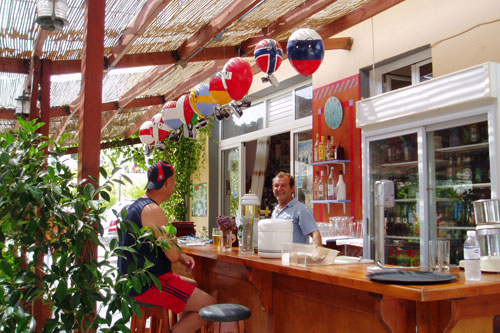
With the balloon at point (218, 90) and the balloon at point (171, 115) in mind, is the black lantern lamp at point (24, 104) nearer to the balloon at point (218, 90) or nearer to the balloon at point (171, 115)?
the balloon at point (171, 115)

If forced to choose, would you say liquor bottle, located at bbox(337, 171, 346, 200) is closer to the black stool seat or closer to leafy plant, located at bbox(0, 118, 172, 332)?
Result: the black stool seat

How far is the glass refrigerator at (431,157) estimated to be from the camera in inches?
165

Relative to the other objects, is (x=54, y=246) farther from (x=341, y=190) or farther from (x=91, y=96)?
(x=341, y=190)

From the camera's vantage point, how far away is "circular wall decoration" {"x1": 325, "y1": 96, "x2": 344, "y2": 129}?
646 cm

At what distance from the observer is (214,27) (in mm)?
5352

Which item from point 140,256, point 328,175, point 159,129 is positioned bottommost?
point 140,256

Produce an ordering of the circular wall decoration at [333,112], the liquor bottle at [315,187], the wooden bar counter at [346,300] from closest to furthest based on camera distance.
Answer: the wooden bar counter at [346,300] < the circular wall decoration at [333,112] < the liquor bottle at [315,187]

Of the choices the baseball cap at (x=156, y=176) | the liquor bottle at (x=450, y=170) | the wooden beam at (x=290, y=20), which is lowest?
the baseball cap at (x=156, y=176)

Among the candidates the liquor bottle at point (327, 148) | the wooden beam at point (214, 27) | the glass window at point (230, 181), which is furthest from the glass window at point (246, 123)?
the wooden beam at point (214, 27)

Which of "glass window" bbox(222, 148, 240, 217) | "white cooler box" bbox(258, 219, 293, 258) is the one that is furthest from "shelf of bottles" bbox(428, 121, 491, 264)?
"glass window" bbox(222, 148, 240, 217)

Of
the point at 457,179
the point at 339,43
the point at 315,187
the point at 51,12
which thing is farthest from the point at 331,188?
the point at 51,12

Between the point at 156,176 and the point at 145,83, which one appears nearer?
the point at 156,176

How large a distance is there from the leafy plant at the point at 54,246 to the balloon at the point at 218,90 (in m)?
2.49

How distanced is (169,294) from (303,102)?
4831 millimetres
